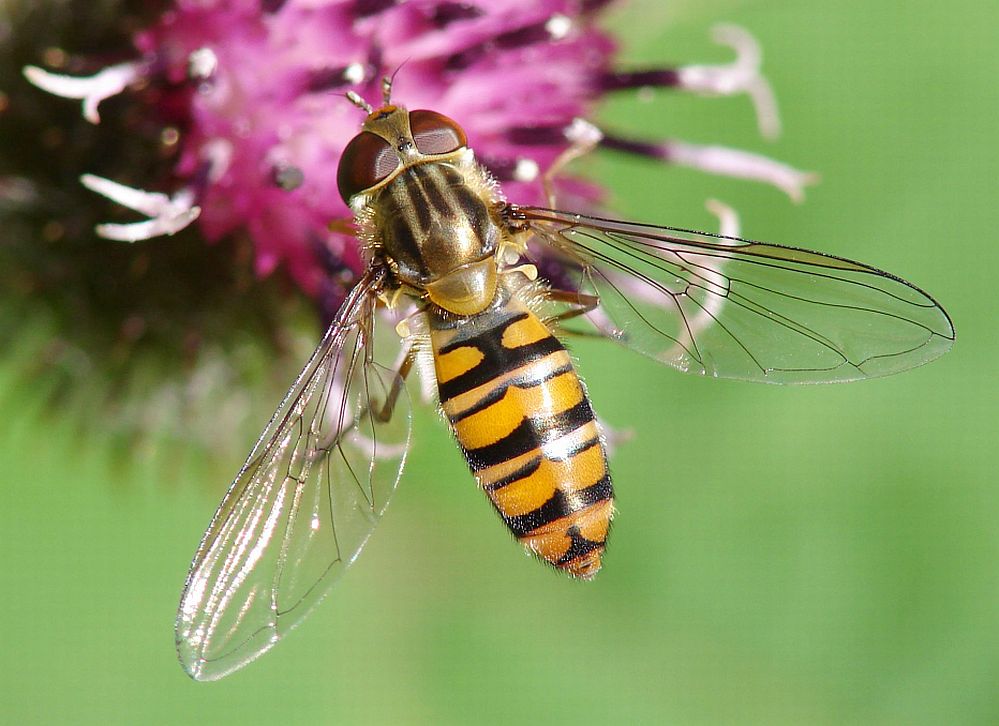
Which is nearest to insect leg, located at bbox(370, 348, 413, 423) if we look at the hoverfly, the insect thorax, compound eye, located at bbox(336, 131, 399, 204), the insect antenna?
the hoverfly

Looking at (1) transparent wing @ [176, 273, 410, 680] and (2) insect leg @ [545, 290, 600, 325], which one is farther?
(2) insect leg @ [545, 290, 600, 325]

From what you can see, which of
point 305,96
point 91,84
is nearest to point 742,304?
point 305,96

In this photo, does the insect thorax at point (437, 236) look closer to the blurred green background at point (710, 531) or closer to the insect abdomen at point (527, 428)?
the insect abdomen at point (527, 428)

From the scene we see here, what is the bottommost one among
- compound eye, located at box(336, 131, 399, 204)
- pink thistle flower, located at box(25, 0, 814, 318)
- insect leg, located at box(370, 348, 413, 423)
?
insect leg, located at box(370, 348, 413, 423)

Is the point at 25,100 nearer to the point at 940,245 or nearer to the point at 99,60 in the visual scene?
the point at 99,60

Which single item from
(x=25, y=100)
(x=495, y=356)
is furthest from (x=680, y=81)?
(x=25, y=100)

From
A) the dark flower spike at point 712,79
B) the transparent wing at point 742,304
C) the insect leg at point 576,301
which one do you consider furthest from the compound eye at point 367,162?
the dark flower spike at point 712,79

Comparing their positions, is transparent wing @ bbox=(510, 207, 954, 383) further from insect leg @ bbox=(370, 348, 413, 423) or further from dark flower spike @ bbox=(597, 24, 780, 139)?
dark flower spike @ bbox=(597, 24, 780, 139)
